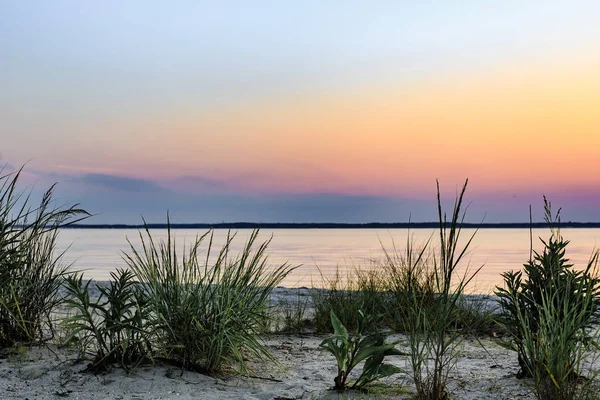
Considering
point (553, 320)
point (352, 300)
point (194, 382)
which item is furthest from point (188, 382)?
point (352, 300)

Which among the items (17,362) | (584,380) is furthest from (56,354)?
(584,380)

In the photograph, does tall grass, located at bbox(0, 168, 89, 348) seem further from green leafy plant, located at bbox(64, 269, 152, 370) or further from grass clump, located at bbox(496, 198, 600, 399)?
grass clump, located at bbox(496, 198, 600, 399)

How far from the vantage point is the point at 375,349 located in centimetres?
396

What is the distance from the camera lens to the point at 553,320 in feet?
12.1

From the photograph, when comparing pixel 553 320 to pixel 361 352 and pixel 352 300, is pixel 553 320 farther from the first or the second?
pixel 352 300

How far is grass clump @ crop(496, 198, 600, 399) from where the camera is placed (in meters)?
3.61

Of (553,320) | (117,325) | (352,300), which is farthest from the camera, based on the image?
(352,300)

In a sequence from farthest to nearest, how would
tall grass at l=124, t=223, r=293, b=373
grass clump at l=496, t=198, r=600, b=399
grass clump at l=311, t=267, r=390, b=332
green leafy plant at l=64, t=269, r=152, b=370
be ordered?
grass clump at l=311, t=267, r=390, b=332 → tall grass at l=124, t=223, r=293, b=373 → green leafy plant at l=64, t=269, r=152, b=370 → grass clump at l=496, t=198, r=600, b=399

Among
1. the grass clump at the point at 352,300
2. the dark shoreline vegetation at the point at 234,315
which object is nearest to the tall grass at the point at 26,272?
the dark shoreline vegetation at the point at 234,315

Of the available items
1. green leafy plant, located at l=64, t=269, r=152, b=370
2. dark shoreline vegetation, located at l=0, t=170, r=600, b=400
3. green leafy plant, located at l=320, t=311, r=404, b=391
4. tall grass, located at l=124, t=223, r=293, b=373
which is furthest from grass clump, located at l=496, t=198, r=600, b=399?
green leafy plant, located at l=64, t=269, r=152, b=370

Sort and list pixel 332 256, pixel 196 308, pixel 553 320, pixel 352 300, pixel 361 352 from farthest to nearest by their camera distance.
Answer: pixel 332 256
pixel 352 300
pixel 196 308
pixel 361 352
pixel 553 320

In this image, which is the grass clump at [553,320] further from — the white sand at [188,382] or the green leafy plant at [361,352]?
the green leafy plant at [361,352]

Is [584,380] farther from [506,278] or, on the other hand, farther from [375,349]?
[375,349]

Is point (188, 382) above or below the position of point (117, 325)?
below
